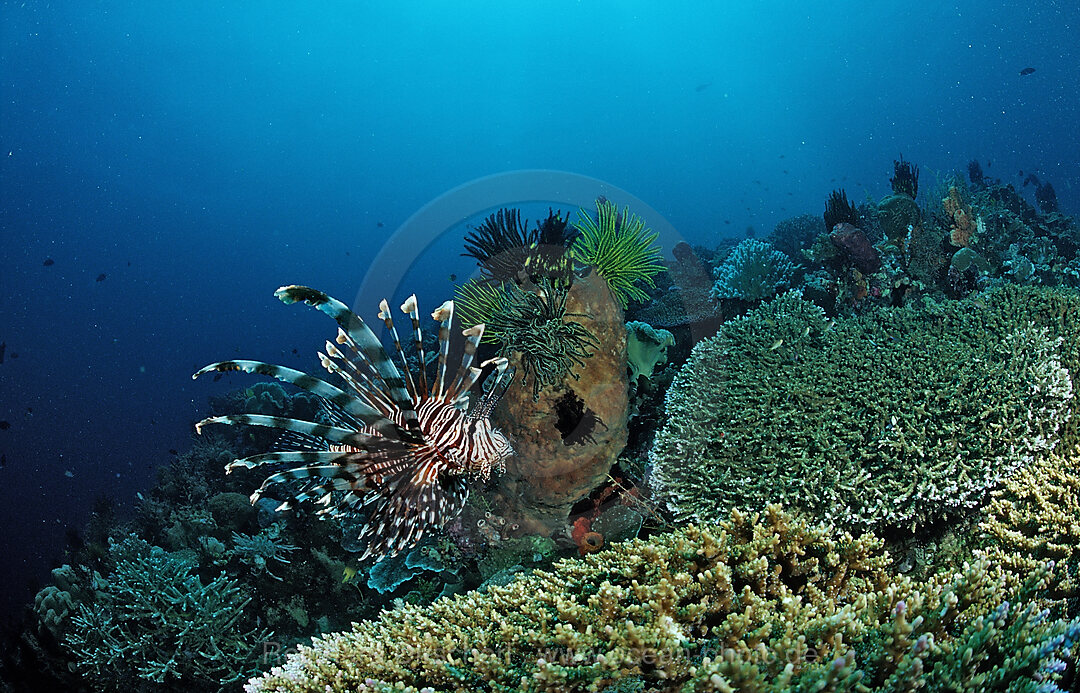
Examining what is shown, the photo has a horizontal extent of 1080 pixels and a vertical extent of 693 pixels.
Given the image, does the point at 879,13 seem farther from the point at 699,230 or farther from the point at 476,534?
the point at 476,534

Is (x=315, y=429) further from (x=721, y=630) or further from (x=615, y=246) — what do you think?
(x=615, y=246)

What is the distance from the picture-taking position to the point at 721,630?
2041 mm

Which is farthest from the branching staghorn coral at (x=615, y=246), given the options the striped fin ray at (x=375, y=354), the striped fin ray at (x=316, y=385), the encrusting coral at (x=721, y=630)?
the encrusting coral at (x=721, y=630)

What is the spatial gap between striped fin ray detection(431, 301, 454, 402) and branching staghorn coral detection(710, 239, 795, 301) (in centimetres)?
487

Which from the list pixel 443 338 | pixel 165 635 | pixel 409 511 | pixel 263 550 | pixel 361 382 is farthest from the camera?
pixel 263 550

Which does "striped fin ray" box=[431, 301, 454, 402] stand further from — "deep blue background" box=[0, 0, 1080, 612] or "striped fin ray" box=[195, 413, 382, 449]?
"deep blue background" box=[0, 0, 1080, 612]

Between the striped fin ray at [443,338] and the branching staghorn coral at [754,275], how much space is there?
16.0 ft

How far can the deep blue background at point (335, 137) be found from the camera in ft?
146

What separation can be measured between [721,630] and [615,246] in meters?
3.52

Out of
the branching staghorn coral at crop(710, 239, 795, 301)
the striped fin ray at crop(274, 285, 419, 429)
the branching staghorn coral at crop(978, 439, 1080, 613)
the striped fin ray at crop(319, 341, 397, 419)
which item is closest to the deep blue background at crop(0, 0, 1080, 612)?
the striped fin ray at crop(319, 341, 397, 419)

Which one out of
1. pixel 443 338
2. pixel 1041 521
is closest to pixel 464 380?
pixel 443 338

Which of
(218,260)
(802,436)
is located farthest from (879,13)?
(218,260)

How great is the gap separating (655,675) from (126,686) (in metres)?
5.68

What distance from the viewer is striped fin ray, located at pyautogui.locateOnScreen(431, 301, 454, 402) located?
325cm
